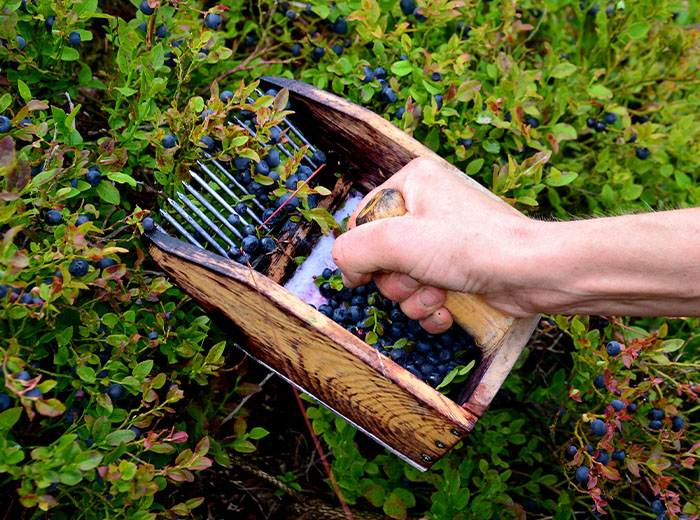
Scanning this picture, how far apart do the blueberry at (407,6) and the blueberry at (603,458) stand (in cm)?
164

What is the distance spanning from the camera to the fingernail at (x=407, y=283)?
64.3 inches

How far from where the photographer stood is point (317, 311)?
1560 mm

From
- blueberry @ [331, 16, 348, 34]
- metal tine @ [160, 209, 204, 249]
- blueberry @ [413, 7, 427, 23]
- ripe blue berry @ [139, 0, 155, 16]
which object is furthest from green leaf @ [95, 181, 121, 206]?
blueberry @ [413, 7, 427, 23]

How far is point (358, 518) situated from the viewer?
2.08 metres

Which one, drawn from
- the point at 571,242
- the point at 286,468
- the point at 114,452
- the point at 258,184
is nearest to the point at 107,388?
the point at 114,452

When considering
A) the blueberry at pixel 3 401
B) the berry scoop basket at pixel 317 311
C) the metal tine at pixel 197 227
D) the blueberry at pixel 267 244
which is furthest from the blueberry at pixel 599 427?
the blueberry at pixel 3 401

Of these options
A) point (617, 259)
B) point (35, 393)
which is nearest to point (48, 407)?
point (35, 393)

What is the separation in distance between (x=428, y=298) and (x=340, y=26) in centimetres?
124

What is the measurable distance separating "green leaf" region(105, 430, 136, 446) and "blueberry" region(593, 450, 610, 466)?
4.28ft

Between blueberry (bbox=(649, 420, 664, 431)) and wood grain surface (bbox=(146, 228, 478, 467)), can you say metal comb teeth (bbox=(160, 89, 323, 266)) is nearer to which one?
wood grain surface (bbox=(146, 228, 478, 467))

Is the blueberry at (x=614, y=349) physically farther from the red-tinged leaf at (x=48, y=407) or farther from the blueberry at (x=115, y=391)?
the red-tinged leaf at (x=48, y=407)

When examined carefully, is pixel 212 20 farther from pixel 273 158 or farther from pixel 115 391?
pixel 115 391

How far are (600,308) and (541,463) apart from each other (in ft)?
3.15

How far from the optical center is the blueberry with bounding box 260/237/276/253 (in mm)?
1783
